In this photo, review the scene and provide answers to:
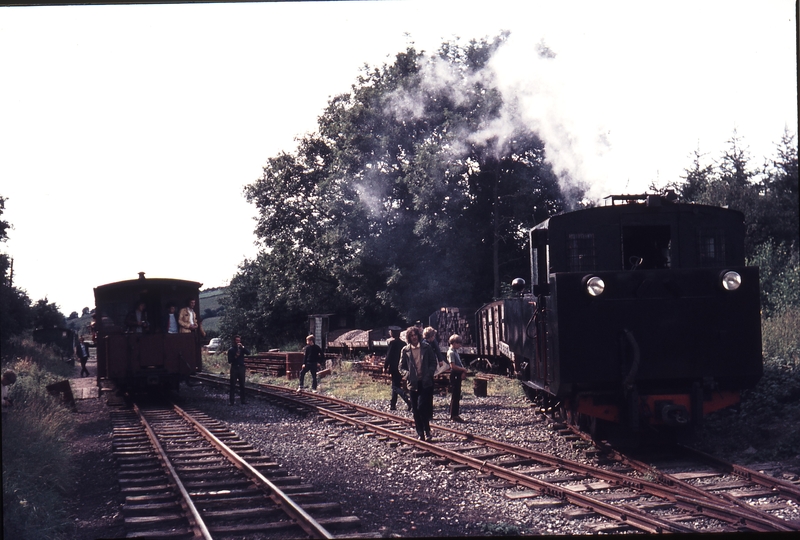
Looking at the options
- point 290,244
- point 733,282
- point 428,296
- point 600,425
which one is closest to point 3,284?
point 290,244

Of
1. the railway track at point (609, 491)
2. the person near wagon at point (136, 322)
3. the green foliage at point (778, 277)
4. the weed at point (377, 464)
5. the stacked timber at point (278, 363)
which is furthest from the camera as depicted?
the stacked timber at point (278, 363)

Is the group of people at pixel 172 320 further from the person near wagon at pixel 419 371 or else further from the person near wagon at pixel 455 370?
the person near wagon at pixel 419 371

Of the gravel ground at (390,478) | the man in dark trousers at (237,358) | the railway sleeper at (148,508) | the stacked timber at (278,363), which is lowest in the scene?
the gravel ground at (390,478)

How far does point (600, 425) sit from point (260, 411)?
8.80 m

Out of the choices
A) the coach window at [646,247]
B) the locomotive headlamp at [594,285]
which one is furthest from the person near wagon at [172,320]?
the locomotive headlamp at [594,285]

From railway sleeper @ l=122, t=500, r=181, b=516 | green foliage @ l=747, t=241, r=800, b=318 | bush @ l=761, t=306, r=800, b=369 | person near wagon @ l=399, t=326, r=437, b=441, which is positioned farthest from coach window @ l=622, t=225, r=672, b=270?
railway sleeper @ l=122, t=500, r=181, b=516

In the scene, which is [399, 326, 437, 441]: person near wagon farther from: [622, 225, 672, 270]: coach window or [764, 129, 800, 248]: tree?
[764, 129, 800, 248]: tree

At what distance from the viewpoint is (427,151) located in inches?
707

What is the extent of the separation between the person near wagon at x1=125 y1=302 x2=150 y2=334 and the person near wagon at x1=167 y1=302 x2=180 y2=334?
503mm

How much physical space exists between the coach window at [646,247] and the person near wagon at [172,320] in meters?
11.6

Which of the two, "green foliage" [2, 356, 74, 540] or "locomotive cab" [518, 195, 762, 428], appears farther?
"locomotive cab" [518, 195, 762, 428]

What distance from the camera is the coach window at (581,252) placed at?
27.7 feet

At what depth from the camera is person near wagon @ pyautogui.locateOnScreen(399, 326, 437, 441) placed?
9930mm

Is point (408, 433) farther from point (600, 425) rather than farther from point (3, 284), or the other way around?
point (3, 284)
